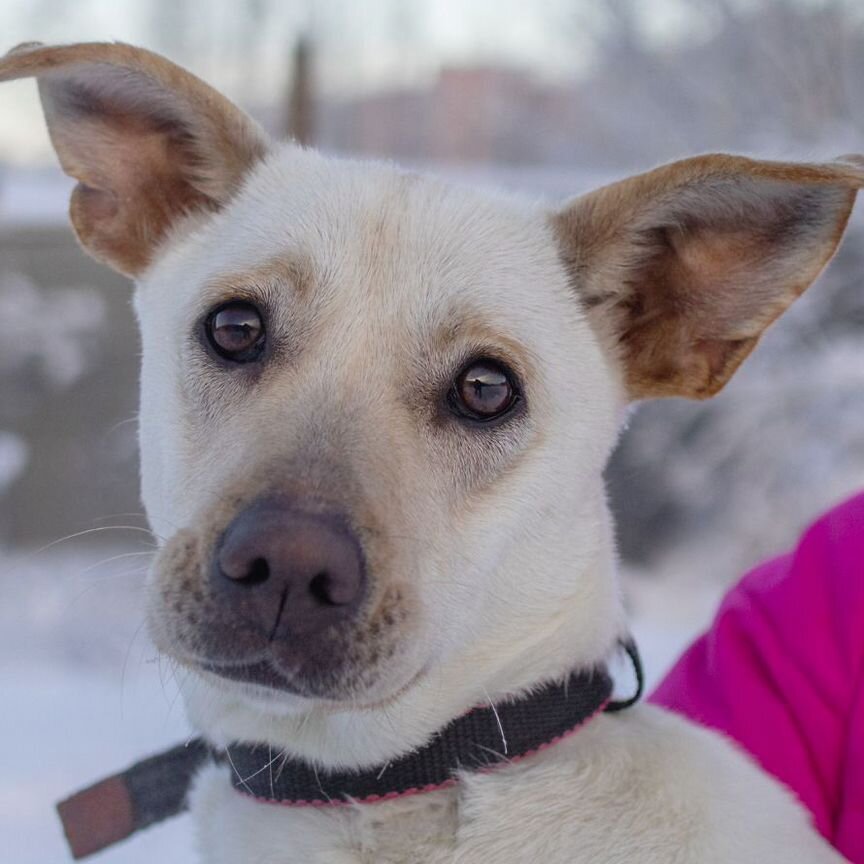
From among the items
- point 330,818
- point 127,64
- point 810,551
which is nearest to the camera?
point 330,818

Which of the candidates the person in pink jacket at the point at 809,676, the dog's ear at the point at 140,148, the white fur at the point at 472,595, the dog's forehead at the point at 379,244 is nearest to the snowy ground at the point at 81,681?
the white fur at the point at 472,595

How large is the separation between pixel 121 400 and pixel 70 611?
1833 millimetres

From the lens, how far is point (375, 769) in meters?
2.02

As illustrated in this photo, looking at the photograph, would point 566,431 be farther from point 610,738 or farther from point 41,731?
point 41,731

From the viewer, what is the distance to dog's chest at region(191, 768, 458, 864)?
1.93m

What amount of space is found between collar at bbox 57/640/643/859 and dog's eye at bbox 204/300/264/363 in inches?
30.9

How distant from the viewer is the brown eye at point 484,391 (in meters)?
2.20

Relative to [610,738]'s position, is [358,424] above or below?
above

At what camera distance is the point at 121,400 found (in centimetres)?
841

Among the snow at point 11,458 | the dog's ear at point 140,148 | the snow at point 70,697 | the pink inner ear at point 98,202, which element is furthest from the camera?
the snow at point 11,458

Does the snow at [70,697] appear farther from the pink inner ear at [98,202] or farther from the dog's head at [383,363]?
the pink inner ear at [98,202]

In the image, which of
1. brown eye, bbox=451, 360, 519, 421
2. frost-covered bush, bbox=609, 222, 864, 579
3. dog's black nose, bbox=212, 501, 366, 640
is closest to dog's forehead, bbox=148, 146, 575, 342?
brown eye, bbox=451, 360, 519, 421

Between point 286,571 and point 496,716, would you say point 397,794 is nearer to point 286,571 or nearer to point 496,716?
point 496,716

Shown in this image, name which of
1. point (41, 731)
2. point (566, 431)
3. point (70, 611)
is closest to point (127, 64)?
point (566, 431)
